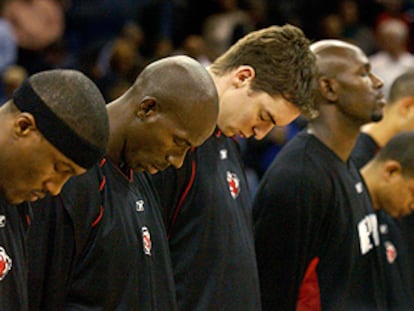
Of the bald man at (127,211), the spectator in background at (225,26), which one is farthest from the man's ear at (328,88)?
the spectator in background at (225,26)

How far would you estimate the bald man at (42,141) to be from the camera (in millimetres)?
2916

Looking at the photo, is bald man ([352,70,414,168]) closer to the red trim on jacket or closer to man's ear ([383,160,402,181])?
man's ear ([383,160,402,181])

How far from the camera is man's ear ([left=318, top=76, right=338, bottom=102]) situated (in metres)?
4.98

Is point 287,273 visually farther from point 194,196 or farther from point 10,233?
point 10,233

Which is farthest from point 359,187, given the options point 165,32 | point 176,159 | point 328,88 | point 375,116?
point 165,32

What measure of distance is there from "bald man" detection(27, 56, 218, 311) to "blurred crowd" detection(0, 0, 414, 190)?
440 centimetres

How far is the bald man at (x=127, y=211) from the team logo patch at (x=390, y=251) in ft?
7.66

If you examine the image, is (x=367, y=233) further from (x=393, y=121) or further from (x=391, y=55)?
(x=391, y=55)

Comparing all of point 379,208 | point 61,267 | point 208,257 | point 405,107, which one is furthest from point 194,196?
point 405,107

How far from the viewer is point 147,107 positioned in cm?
351

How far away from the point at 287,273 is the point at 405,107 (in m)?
1.88

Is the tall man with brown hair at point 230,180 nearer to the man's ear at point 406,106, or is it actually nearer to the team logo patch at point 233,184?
the team logo patch at point 233,184

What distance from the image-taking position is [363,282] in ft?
16.3

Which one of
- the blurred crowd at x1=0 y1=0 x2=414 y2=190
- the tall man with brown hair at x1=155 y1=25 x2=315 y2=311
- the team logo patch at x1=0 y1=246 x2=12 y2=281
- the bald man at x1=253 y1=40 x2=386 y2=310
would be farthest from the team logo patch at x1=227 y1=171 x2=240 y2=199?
the blurred crowd at x1=0 y1=0 x2=414 y2=190
